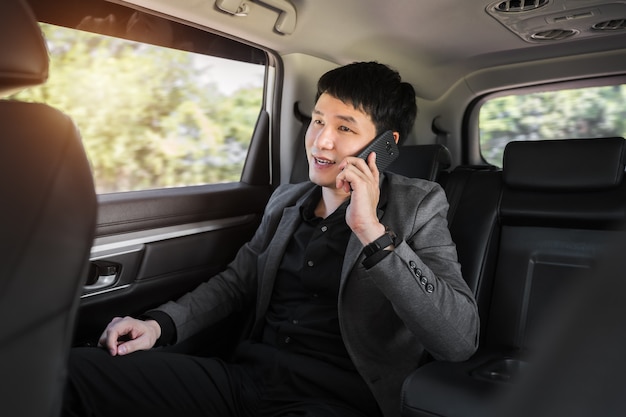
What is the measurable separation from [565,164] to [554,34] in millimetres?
790

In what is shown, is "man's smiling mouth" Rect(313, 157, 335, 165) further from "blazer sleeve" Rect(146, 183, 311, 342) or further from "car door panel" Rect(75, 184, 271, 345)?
"car door panel" Rect(75, 184, 271, 345)

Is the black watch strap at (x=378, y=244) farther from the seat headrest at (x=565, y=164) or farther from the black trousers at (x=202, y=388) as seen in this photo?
the seat headrest at (x=565, y=164)

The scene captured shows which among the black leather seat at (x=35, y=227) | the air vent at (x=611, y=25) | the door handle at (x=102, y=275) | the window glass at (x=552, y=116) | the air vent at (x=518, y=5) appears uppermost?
the air vent at (x=518, y=5)

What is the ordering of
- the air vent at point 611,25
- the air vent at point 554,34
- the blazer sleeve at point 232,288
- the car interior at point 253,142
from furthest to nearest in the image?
the air vent at point 554,34 → the air vent at point 611,25 → the blazer sleeve at point 232,288 → the car interior at point 253,142

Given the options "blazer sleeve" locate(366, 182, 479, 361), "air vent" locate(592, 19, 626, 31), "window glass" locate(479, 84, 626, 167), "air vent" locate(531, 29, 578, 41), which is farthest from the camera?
"window glass" locate(479, 84, 626, 167)

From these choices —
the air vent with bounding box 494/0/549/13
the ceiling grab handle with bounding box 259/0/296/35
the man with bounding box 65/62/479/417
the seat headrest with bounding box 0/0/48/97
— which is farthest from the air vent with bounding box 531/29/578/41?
the seat headrest with bounding box 0/0/48/97

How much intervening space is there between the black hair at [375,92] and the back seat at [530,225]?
42 centimetres

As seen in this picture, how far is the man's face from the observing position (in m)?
1.81

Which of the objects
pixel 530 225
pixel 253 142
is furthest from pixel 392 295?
pixel 253 142

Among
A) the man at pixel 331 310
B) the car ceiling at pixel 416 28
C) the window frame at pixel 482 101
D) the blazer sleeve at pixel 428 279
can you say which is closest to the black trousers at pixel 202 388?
the man at pixel 331 310

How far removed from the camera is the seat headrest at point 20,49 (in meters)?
0.86

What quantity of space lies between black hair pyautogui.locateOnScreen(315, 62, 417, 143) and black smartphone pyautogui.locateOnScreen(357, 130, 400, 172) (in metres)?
0.06

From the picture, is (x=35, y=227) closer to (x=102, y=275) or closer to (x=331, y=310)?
(x=331, y=310)

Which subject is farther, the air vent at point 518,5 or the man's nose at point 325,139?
the air vent at point 518,5
